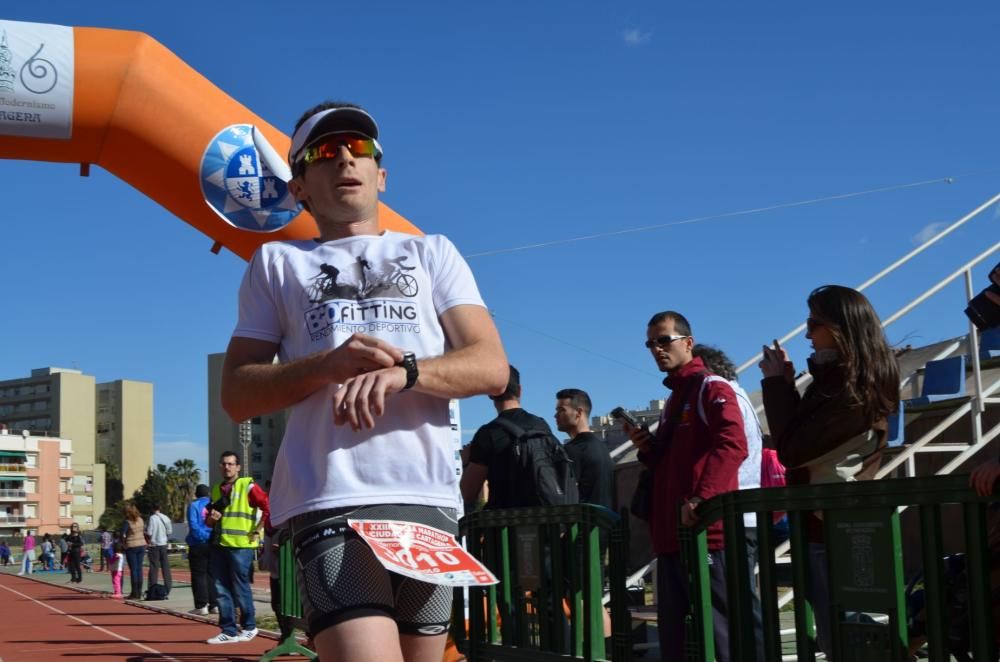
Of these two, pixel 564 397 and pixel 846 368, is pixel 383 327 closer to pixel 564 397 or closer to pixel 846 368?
pixel 846 368

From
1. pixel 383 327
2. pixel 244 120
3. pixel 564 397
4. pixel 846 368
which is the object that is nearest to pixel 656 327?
pixel 846 368

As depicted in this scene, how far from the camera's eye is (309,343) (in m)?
2.63

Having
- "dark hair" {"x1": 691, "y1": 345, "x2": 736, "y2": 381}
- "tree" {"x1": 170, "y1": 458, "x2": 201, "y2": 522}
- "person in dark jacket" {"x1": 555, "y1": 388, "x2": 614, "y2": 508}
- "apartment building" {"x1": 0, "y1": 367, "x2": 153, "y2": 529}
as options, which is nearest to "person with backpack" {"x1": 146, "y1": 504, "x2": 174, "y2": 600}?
"person in dark jacket" {"x1": 555, "y1": 388, "x2": 614, "y2": 508}

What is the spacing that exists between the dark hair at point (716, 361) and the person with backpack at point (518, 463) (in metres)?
1.21

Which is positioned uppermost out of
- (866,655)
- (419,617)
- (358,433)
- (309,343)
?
(309,343)

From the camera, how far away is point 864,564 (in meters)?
3.60

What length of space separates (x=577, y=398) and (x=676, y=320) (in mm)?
2237

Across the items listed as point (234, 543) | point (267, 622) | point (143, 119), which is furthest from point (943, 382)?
point (267, 622)

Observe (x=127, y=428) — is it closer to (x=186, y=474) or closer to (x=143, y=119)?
(x=186, y=474)

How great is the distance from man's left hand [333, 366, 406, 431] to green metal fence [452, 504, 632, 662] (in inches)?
118

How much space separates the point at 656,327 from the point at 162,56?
16.0 ft

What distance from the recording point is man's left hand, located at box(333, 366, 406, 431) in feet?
7.77

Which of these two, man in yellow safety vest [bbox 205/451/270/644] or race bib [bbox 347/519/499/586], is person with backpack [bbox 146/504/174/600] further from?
race bib [bbox 347/519/499/586]

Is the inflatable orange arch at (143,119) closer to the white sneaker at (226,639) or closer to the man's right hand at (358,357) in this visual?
the white sneaker at (226,639)
